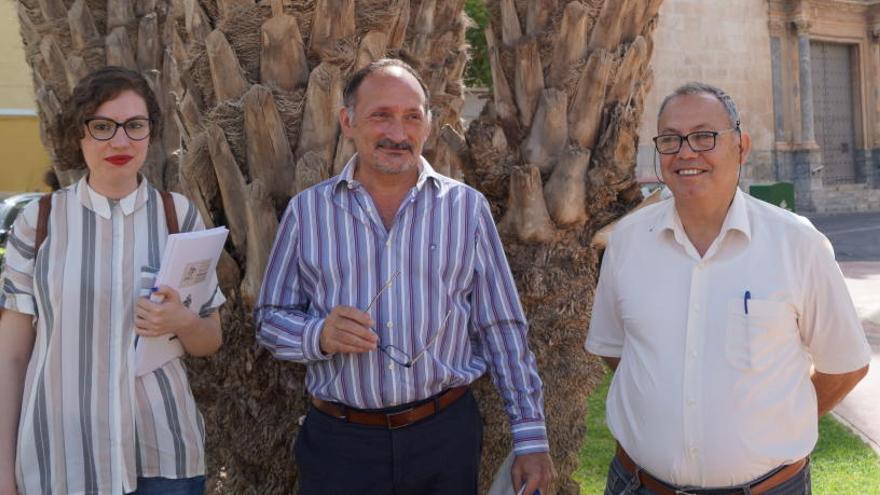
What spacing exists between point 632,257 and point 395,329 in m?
0.74

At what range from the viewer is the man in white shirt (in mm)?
2572

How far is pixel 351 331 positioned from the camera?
8.76 ft

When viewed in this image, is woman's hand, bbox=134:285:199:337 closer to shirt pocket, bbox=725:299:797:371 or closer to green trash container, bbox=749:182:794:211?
shirt pocket, bbox=725:299:797:371

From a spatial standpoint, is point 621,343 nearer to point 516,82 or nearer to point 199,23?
point 516,82

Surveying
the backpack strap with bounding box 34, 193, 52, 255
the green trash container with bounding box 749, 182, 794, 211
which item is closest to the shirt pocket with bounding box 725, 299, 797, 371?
the backpack strap with bounding box 34, 193, 52, 255

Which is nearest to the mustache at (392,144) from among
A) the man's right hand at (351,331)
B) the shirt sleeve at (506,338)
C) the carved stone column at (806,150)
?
the shirt sleeve at (506,338)

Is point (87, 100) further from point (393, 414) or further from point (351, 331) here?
point (393, 414)

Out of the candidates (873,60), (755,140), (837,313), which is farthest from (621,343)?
(873,60)

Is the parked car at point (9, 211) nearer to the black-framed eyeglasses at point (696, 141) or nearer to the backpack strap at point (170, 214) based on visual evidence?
the backpack strap at point (170, 214)

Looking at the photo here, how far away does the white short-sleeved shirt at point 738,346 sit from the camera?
2570 millimetres

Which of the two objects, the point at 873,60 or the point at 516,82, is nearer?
the point at 516,82

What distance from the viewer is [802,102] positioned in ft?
87.0

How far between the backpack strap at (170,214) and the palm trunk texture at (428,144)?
674 millimetres

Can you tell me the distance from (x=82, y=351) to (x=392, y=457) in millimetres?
938
